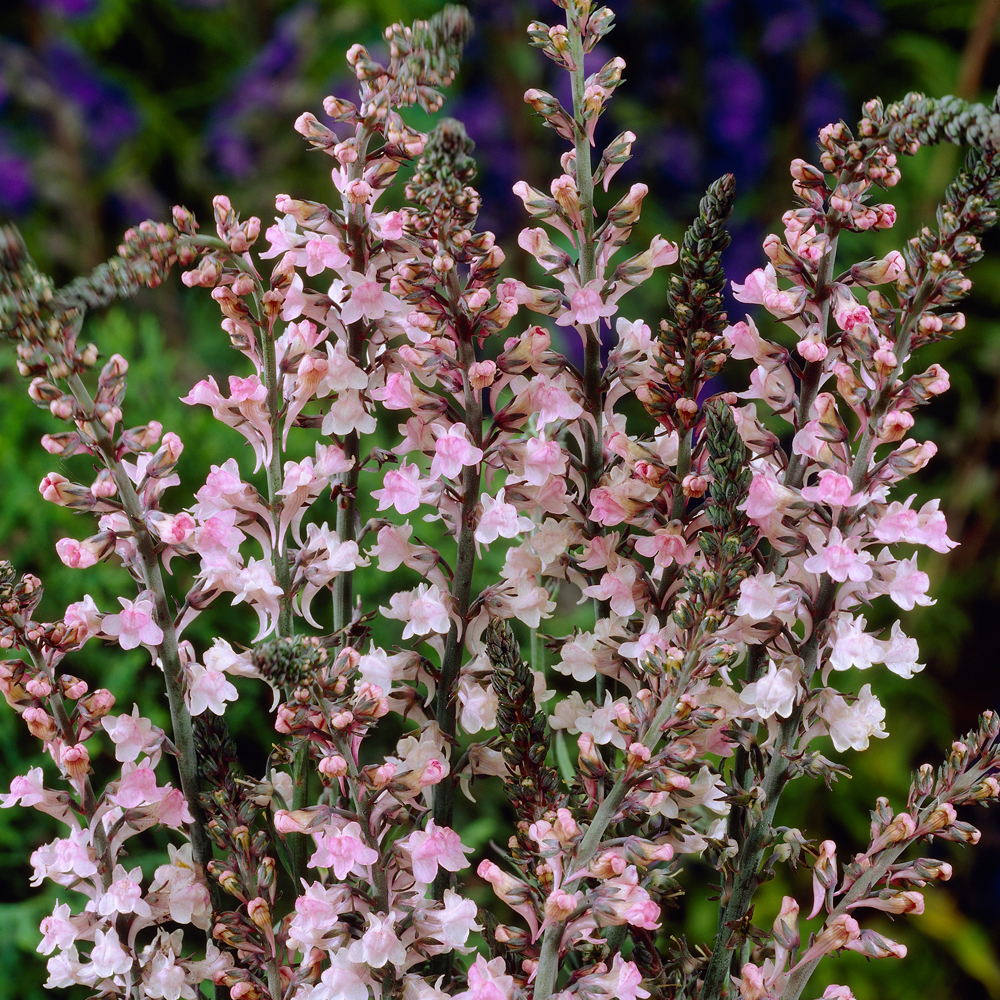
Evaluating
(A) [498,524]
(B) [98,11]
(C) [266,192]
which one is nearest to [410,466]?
(A) [498,524]

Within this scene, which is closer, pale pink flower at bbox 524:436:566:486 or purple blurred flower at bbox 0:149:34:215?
pale pink flower at bbox 524:436:566:486

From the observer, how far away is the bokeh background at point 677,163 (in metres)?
1.21

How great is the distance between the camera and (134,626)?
0.32m

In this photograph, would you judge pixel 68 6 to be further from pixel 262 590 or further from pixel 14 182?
pixel 262 590

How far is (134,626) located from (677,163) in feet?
3.83

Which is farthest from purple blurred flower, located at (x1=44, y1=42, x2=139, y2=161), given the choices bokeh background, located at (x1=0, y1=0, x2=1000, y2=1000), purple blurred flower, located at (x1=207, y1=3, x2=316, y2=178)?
purple blurred flower, located at (x1=207, y1=3, x2=316, y2=178)

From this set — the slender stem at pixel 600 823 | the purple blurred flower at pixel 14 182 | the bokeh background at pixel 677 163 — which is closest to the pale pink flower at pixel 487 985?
the slender stem at pixel 600 823

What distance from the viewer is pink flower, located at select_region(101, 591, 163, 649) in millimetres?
317

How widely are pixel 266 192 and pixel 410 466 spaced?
1262 mm

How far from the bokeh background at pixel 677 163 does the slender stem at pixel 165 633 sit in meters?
0.67

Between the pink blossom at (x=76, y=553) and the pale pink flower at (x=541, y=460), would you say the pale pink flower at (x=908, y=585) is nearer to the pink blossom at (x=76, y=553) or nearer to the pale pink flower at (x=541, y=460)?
the pale pink flower at (x=541, y=460)

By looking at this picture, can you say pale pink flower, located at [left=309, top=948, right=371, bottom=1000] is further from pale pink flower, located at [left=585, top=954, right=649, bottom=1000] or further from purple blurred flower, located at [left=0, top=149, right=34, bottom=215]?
purple blurred flower, located at [left=0, top=149, right=34, bottom=215]

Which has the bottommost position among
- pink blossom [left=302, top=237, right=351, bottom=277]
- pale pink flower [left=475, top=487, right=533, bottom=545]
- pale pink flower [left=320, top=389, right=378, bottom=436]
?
pale pink flower [left=475, top=487, right=533, bottom=545]

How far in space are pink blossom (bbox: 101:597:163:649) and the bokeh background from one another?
680 mm
